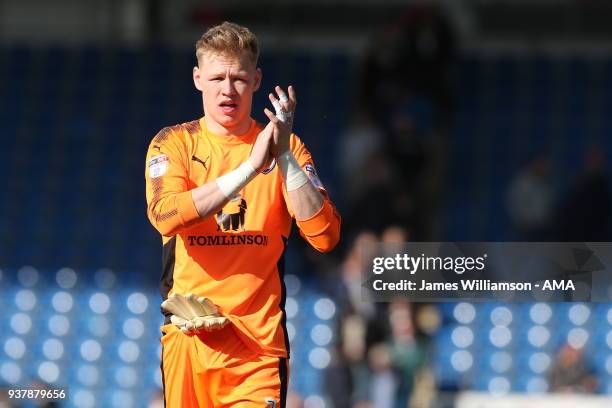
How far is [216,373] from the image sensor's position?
4.29 meters

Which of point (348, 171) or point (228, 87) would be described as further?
point (348, 171)

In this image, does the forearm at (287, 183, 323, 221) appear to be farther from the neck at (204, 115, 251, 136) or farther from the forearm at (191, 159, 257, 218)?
the neck at (204, 115, 251, 136)

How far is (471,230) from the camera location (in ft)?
41.3

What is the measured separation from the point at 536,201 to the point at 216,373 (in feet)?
27.1

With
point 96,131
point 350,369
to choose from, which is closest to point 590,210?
point 350,369

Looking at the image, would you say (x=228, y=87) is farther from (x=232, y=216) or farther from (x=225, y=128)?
(x=232, y=216)

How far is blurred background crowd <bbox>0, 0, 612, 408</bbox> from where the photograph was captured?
439 inches

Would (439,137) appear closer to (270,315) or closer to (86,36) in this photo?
(86,36)

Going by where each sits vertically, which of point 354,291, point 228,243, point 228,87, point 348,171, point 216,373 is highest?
point 348,171

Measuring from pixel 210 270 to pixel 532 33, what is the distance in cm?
1048

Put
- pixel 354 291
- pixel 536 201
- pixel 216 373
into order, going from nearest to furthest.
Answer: pixel 216 373 < pixel 354 291 < pixel 536 201

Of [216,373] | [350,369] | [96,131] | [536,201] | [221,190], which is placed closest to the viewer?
[221,190]

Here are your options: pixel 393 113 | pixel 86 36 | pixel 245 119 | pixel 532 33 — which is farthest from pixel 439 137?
pixel 245 119

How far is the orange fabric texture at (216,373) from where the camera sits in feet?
14.1
